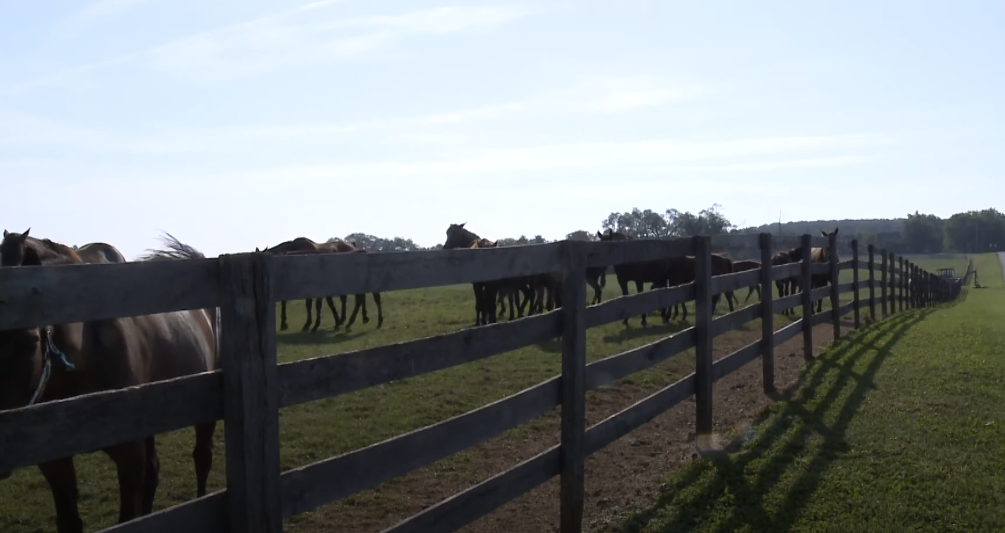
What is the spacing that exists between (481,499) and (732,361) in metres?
4.26

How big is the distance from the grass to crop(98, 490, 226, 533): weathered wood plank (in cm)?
279

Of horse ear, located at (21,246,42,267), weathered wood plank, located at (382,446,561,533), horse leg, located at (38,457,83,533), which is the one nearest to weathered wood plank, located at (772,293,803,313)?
weathered wood plank, located at (382,446,561,533)

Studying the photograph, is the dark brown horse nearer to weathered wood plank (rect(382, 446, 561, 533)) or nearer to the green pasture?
the green pasture

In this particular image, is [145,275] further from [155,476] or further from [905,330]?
[905,330]

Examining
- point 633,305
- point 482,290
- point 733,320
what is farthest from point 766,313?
point 482,290

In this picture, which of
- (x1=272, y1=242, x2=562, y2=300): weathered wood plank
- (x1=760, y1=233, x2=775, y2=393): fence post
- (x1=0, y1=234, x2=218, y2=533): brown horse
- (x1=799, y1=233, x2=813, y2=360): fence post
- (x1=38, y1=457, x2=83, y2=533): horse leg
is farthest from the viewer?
(x1=799, y1=233, x2=813, y2=360): fence post

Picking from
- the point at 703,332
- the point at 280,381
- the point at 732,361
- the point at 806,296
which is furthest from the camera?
the point at 806,296

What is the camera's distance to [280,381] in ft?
9.11

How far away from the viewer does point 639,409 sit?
5723mm

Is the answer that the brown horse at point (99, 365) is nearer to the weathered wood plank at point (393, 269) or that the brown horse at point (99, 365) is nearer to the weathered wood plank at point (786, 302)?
the weathered wood plank at point (393, 269)

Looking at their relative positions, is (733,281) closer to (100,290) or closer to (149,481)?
(149,481)

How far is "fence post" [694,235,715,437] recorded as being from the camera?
660 cm

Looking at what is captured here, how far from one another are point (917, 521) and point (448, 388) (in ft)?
19.4

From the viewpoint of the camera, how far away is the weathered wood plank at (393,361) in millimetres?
2867
